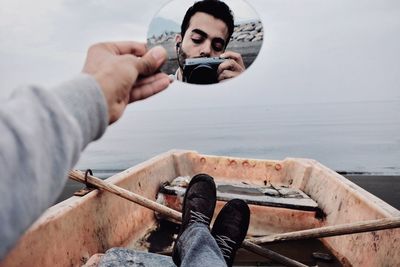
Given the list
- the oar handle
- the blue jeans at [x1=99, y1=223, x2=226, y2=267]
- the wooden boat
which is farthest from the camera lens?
the oar handle

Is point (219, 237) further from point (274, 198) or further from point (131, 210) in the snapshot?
point (274, 198)

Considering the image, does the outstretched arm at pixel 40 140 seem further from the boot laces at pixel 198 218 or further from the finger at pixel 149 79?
the boot laces at pixel 198 218

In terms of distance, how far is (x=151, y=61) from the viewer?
0.91m

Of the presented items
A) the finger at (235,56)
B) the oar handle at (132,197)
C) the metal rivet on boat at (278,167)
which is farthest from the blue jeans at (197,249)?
the metal rivet on boat at (278,167)

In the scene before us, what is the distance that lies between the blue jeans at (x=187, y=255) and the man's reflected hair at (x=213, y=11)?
1.00 metres

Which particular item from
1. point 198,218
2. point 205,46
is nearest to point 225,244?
point 198,218

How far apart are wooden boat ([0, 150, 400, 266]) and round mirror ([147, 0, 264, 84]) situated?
127 cm

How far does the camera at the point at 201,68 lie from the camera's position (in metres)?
1.19

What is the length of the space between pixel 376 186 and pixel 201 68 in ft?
20.0

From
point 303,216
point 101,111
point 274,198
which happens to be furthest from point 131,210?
point 101,111

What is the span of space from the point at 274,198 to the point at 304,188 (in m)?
0.58

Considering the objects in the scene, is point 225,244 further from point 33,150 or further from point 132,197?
point 33,150

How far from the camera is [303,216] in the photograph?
3.28m

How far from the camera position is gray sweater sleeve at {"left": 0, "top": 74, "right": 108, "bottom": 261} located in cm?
40
